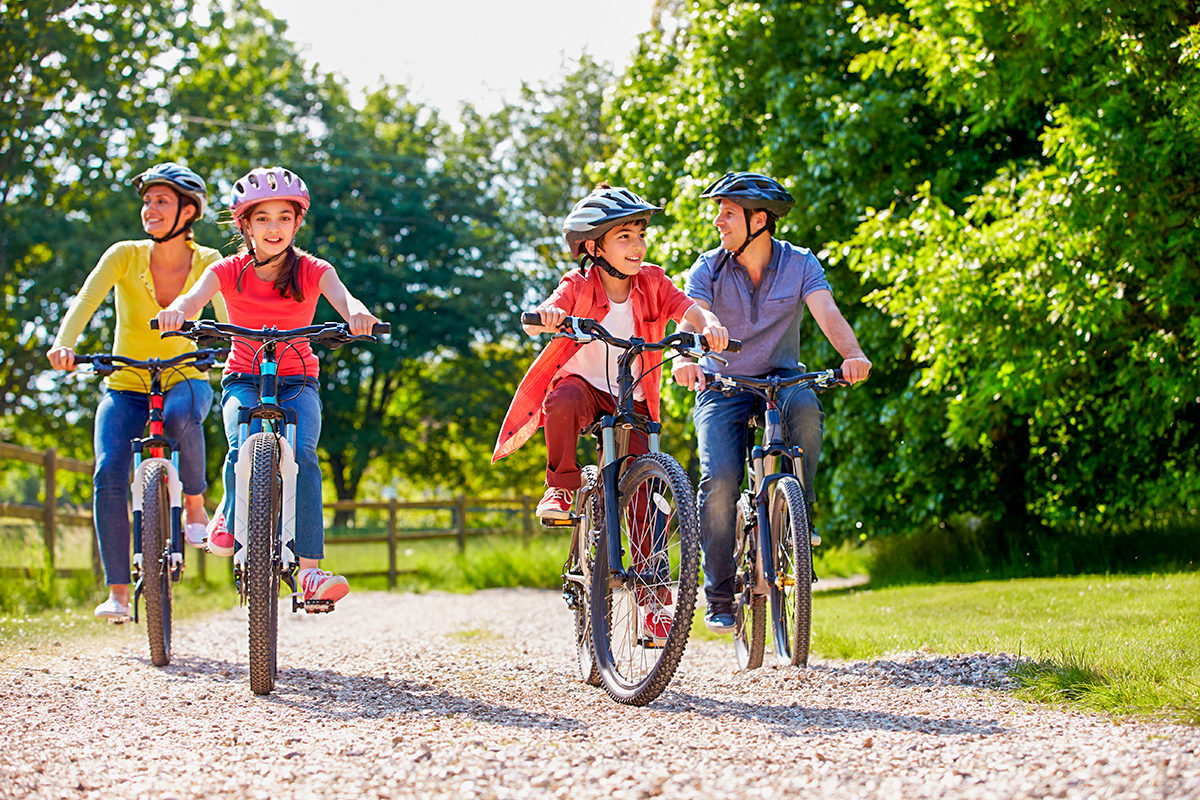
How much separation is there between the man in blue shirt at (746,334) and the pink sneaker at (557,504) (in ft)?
1.91

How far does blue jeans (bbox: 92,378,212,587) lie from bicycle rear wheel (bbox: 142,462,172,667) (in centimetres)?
27

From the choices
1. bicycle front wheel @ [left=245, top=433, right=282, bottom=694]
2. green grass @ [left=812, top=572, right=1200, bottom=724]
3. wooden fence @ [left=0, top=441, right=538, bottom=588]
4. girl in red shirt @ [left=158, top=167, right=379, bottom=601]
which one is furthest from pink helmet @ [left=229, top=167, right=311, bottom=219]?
wooden fence @ [left=0, top=441, right=538, bottom=588]

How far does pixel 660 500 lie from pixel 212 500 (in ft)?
88.4

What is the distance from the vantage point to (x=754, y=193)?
537 cm

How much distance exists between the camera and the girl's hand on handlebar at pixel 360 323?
4.86 metres

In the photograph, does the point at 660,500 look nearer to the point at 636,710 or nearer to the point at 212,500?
the point at 636,710

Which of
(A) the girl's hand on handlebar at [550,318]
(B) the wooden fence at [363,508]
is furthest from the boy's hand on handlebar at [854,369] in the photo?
(B) the wooden fence at [363,508]

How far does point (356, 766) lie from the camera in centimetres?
313

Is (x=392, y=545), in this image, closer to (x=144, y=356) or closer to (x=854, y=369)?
(x=144, y=356)

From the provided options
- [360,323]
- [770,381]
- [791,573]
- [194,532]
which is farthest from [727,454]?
[194,532]

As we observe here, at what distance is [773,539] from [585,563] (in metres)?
0.78

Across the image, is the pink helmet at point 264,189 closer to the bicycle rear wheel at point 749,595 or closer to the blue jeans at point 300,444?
the blue jeans at point 300,444

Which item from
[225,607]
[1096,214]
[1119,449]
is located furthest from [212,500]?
[1096,214]

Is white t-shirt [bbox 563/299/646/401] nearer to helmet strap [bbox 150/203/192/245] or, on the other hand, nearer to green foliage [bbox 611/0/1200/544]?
helmet strap [bbox 150/203/192/245]
